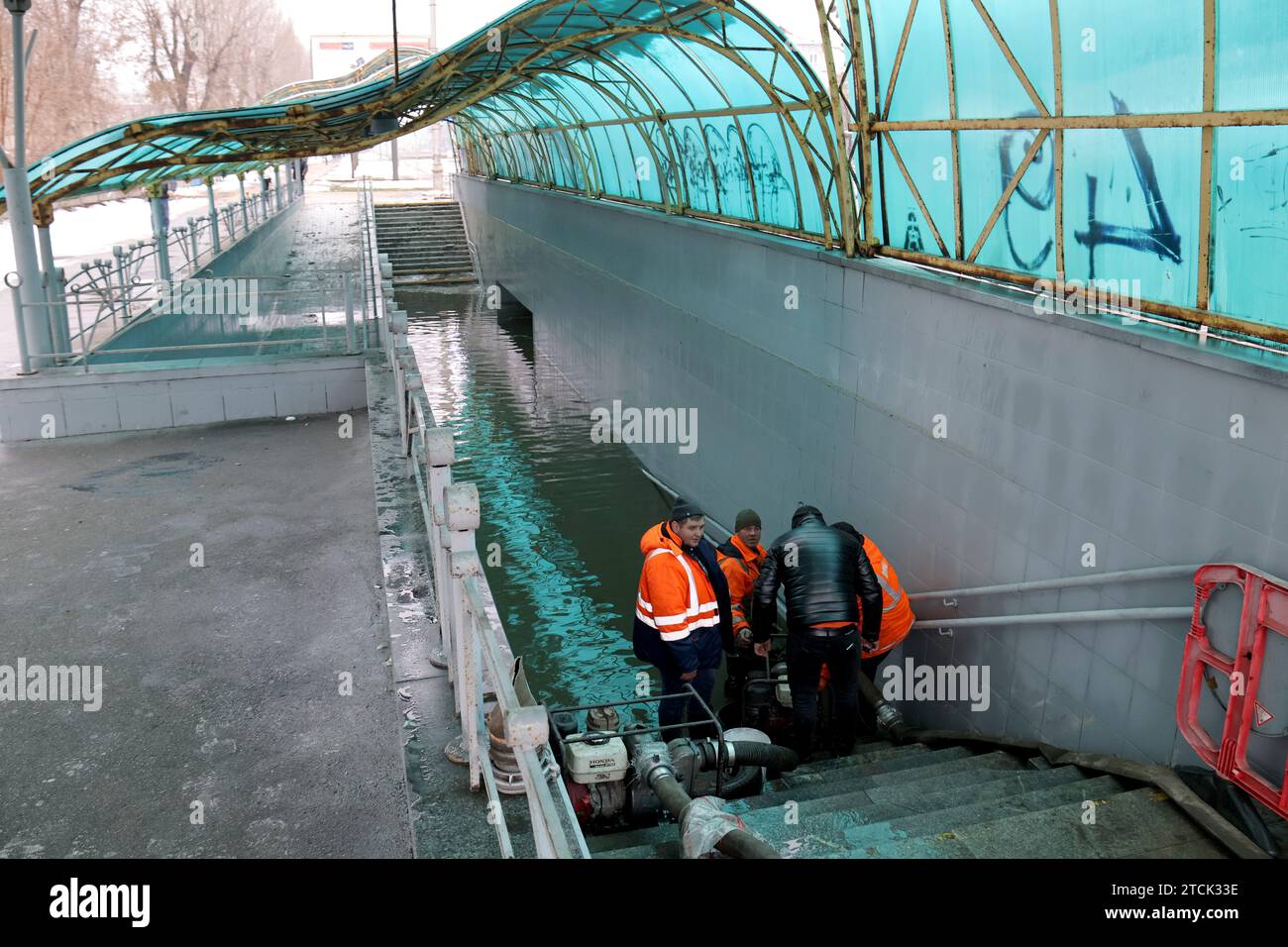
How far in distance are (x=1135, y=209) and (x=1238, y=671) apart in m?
3.03

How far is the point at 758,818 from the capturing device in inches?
215

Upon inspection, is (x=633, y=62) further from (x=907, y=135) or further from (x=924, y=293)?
(x=924, y=293)

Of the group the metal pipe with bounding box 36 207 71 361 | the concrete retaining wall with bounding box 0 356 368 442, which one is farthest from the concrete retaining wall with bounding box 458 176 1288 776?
the metal pipe with bounding box 36 207 71 361

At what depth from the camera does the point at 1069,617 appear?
20.1ft

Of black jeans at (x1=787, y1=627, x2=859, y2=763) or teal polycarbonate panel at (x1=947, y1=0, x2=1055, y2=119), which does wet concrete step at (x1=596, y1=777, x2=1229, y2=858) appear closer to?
black jeans at (x1=787, y1=627, x2=859, y2=763)

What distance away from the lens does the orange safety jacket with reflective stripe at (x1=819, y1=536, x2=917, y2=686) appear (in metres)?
7.54

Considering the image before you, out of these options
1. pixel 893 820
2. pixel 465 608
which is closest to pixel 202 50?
pixel 465 608

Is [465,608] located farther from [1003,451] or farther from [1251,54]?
[1251,54]

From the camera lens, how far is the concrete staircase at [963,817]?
15.3 ft

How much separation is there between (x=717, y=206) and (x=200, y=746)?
11.1 metres

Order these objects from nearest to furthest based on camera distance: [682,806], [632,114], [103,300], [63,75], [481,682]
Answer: [481,682], [682,806], [103,300], [632,114], [63,75]
